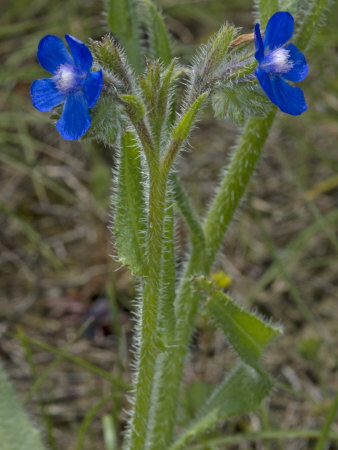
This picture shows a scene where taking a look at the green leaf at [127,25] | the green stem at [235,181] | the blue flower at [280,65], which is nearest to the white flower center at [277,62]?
the blue flower at [280,65]

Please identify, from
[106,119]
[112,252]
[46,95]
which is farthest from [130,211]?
[112,252]

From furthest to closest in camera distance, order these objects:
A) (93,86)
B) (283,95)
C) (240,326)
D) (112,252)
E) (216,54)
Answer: (112,252) → (240,326) → (216,54) → (283,95) → (93,86)

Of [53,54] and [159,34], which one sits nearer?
[53,54]

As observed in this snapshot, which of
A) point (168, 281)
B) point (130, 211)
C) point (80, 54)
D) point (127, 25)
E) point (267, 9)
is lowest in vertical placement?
point (168, 281)

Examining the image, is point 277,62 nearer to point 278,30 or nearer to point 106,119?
point 278,30

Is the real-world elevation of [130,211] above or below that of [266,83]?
below

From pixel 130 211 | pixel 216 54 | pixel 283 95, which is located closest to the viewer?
pixel 283 95

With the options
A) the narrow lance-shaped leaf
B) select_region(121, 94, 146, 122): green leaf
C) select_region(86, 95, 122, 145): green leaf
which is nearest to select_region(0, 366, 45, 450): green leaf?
the narrow lance-shaped leaf
